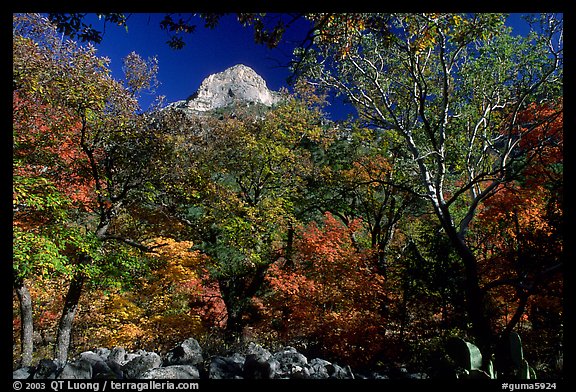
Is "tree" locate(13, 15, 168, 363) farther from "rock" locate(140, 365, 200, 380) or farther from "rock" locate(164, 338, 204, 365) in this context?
"rock" locate(140, 365, 200, 380)

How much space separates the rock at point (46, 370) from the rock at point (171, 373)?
1188 millimetres

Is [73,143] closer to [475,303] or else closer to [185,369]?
[185,369]

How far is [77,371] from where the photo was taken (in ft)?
14.9

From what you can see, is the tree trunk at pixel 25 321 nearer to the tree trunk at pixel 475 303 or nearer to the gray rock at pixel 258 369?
the gray rock at pixel 258 369

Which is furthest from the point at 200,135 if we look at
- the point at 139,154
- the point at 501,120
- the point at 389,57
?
the point at 501,120

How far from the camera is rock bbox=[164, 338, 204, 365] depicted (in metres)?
6.20

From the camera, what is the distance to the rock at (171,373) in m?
4.51

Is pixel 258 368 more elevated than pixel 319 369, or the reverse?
pixel 258 368

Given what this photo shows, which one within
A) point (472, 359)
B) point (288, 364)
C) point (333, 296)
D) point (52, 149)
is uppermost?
point (52, 149)

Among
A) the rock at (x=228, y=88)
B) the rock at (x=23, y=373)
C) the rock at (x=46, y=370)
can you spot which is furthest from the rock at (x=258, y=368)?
the rock at (x=228, y=88)

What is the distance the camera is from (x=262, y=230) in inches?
439

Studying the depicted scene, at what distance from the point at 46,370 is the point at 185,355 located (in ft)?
7.60

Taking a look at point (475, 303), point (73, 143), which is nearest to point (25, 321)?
point (73, 143)

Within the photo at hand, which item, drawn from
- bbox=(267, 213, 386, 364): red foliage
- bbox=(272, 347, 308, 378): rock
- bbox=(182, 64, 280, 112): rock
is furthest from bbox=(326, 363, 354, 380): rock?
A: bbox=(182, 64, 280, 112): rock
